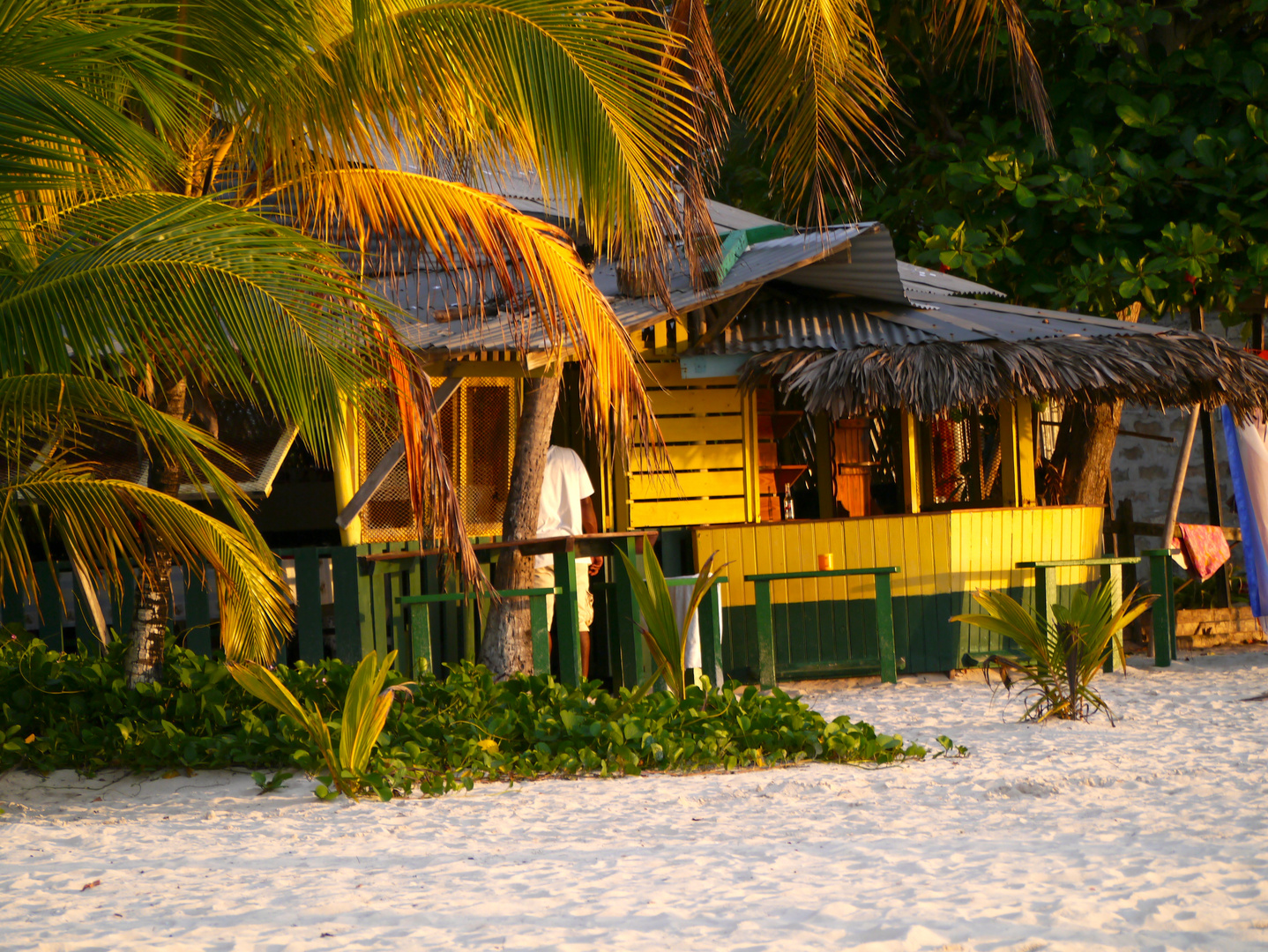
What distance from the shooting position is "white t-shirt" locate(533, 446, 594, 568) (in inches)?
311

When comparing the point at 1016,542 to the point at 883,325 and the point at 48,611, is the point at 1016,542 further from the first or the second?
the point at 48,611

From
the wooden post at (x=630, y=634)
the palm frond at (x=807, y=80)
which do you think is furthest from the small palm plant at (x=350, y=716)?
the palm frond at (x=807, y=80)

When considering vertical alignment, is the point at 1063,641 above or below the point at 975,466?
below

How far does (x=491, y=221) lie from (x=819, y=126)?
221 centimetres

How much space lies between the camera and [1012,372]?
8.14 metres

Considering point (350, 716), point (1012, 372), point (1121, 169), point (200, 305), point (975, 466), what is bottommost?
point (350, 716)

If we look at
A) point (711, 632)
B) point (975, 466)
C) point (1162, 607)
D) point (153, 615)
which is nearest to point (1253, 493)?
point (1162, 607)

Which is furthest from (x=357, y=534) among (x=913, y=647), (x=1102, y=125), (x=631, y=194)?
(x=1102, y=125)

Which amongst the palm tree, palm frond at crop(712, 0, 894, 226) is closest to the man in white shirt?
the palm tree

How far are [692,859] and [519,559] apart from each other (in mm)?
3589

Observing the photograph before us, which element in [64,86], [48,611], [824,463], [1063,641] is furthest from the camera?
[824,463]

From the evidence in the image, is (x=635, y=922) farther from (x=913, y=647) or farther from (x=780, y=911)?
(x=913, y=647)

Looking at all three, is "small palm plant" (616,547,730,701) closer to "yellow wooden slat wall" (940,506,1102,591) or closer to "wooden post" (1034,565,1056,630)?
"yellow wooden slat wall" (940,506,1102,591)

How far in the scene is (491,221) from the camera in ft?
17.6
